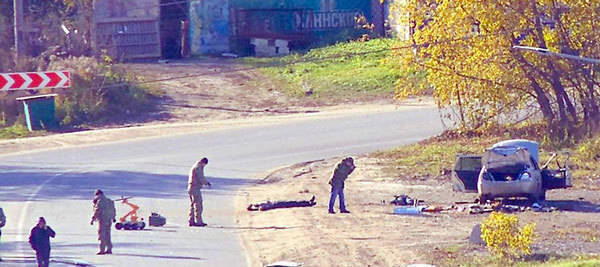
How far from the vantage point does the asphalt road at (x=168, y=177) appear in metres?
22.6

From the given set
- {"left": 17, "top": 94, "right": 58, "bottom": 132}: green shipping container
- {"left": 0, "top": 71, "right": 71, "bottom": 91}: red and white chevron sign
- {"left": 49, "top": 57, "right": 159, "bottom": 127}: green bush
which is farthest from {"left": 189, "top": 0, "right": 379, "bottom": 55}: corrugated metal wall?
{"left": 0, "top": 71, "right": 71, "bottom": 91}: red and white chevron sign

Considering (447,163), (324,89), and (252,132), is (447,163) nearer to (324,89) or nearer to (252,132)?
(252,132)

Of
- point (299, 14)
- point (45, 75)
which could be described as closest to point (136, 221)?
point (45, 75)

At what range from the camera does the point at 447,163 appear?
1304 inches

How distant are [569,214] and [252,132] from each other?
16372 mm

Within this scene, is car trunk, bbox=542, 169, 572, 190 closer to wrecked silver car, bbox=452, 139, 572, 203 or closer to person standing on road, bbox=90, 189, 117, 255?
wrecked silver car, bbox=452, 139, 572, 203

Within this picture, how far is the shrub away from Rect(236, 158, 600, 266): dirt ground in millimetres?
403

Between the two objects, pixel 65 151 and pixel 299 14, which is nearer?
pixel 65 151

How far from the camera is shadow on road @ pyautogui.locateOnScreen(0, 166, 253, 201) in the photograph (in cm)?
2966

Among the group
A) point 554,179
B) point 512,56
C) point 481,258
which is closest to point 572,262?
point 481,258

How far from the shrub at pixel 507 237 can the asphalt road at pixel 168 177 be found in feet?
13.9

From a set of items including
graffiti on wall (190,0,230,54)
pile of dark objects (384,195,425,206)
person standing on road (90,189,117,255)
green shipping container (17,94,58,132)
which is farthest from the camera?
graffiti on wall (190,0,230,54)

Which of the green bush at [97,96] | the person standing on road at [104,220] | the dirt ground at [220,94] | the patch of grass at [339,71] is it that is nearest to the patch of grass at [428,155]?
the patch of grass at [339,71]

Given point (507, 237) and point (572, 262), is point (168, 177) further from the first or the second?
point (572, 262)
